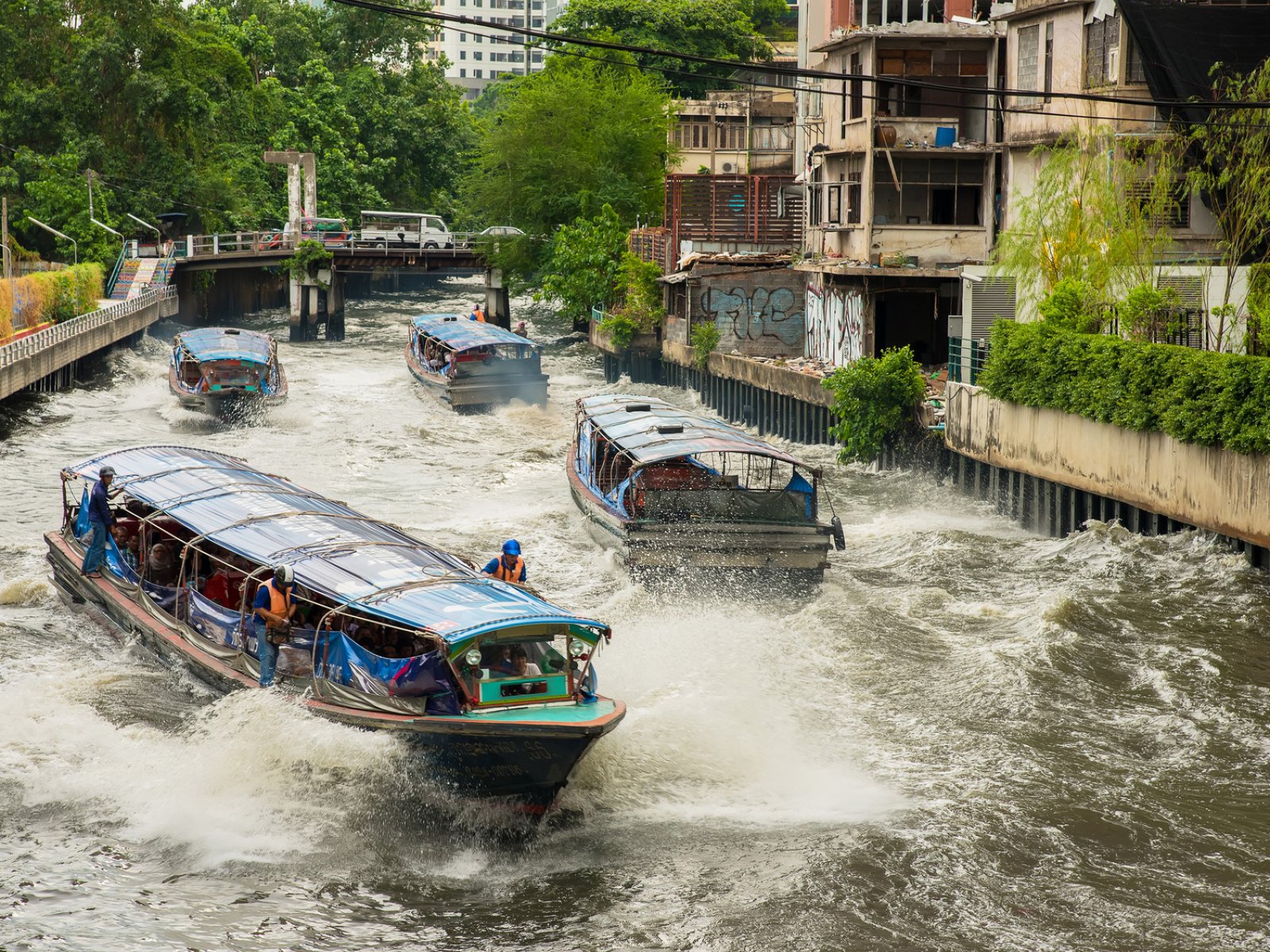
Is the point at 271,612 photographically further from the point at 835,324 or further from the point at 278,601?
the point at 835,324

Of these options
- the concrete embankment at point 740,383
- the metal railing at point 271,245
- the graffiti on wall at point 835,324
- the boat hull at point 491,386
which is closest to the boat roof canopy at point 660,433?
the concrete embankment at point 740,383

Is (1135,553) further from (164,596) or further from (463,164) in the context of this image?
(463,164)

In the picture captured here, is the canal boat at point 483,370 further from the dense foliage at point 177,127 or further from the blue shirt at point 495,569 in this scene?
the dense foliage at point 177,127

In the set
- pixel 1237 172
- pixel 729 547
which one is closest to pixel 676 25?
pixel 1237 172

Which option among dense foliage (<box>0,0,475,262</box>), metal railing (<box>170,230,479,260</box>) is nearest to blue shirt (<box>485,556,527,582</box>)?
metal railing (<box>170,230,479,260</box>)

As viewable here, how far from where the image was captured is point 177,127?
67.6 metres

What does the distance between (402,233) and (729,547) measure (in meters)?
49.9

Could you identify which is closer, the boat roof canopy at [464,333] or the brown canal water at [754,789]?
the brown canal water at [754,789]

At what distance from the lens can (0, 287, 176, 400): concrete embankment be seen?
126 ft

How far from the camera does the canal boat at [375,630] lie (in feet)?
46.2

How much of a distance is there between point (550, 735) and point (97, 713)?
660 centimetres

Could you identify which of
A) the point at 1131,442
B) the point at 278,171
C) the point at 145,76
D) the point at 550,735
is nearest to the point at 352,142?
the point at 278,171

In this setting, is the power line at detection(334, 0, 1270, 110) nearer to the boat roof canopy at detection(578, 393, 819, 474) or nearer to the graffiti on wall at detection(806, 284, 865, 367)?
the boat roof canopy at detection(578, 393, 819, 474)

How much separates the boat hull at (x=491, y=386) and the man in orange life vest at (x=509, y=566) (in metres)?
25.2
